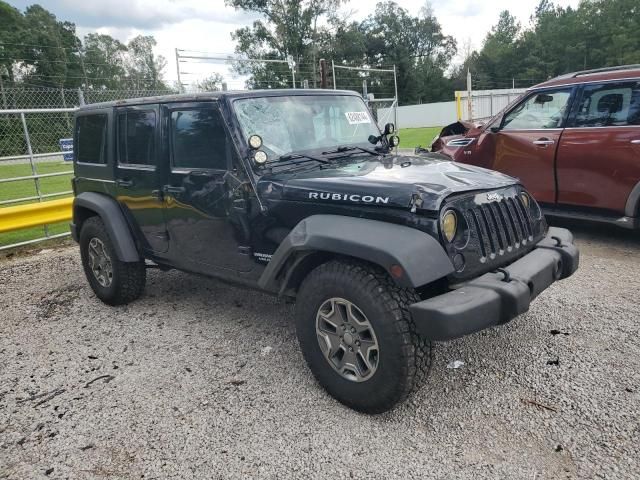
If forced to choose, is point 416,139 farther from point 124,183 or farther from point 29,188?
point 124,183

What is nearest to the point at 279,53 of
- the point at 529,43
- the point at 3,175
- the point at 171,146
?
the point at 3,175

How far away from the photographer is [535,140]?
241 inches

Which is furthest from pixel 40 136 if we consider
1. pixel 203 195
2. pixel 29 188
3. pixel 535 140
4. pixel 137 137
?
pixel 535 140

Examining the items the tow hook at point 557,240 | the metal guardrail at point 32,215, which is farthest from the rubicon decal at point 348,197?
the metal guardrail at point 32,215

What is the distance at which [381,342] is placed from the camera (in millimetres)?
2664

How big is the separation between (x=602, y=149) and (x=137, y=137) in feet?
15.6

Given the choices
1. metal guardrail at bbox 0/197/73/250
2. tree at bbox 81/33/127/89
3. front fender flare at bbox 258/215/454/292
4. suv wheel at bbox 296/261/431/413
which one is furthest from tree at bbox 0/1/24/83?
suv wheel at bbox 296/261/431/413

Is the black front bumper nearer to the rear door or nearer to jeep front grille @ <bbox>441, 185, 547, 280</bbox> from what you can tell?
jeep front grille @ <bbox>441, 185, 547, 280</bbox>

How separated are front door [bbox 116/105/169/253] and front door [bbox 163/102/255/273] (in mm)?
138

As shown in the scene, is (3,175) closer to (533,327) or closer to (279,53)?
(533,327)

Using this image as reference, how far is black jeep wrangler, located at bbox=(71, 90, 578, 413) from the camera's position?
8.66 ft

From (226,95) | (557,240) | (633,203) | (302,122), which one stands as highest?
(226,95)

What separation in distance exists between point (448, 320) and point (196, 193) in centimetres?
215

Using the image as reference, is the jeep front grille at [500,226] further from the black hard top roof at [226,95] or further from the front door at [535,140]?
the front door at [535,140]
